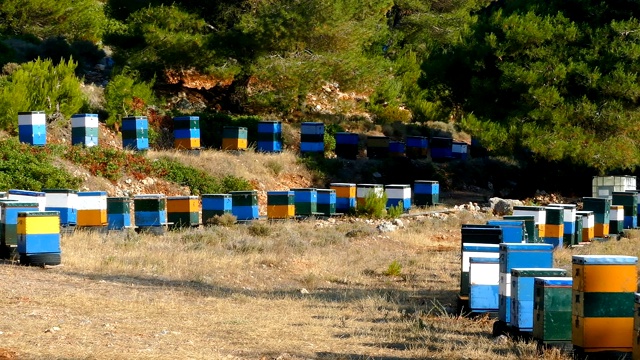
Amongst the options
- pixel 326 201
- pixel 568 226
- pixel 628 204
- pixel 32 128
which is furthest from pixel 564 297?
pixel 32 128

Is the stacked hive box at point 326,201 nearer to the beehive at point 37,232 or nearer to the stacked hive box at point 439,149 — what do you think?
the beehive at point 37,232

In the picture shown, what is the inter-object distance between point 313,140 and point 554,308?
2512 cm

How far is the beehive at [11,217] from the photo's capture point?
650 inches

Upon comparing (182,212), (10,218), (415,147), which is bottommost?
(182,212)

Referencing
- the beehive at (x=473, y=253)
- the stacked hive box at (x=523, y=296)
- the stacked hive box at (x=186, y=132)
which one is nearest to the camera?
the stacked hive box at (x=523, y=296)

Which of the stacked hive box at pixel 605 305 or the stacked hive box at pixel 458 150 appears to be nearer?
the stacked hive box at pixel 605 305

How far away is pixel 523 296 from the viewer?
11391mm

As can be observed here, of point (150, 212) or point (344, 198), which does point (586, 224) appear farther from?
point (150, 212)

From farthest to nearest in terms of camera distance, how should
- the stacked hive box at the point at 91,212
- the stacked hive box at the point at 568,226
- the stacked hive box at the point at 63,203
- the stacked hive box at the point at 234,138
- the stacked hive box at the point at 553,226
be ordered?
1. the stacked hive box at the point at 234,138
2. the stacked hive box at the point at 568,226
3. the stacked hive box at the point at 553,226
4. the stacked hive box at the point at 91,212
5. the stacked hive box at the point at 63,203

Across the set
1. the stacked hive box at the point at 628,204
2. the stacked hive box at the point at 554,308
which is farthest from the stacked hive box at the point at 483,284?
the stacked hive box at the point at 628,204

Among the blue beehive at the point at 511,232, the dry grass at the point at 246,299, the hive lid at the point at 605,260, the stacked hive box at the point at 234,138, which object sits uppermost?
the stacked hive box at the point at 234,138

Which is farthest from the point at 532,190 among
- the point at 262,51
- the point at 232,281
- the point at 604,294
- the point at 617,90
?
the point at 604,294

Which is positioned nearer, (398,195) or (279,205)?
(279,205)

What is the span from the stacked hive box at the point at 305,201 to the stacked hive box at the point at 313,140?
30.4ft
